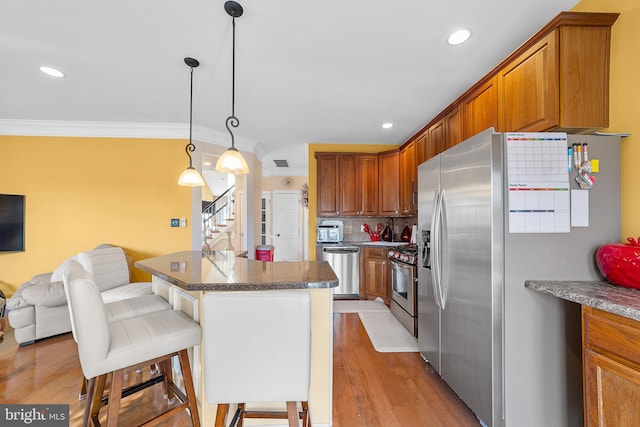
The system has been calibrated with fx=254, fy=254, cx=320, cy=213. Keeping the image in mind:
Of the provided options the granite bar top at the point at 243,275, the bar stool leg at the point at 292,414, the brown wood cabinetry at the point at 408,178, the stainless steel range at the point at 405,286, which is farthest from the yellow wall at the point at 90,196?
the brown wood cabinetry at the point at 408,178

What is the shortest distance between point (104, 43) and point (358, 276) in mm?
3788

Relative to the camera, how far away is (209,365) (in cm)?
109

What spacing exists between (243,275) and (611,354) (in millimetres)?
1653

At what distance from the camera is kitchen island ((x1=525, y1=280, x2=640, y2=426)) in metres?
0.95

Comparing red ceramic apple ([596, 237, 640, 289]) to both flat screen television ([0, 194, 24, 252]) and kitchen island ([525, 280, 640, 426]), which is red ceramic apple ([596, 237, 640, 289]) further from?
flat screen television ([0, 194, 24, 252])

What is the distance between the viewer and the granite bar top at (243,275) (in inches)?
47.7

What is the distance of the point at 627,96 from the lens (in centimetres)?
140

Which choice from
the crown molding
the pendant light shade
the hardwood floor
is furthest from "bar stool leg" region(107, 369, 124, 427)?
the crown molding

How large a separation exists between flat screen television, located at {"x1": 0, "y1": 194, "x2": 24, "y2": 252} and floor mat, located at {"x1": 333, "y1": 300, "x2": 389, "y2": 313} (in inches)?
168

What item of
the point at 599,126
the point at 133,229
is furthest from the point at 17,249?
Result: the point at 599,126

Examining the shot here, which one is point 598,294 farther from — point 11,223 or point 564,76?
point 11,223

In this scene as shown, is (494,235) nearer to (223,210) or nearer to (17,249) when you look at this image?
(17,249)

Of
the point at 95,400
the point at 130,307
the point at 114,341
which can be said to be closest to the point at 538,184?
the point at 114,341

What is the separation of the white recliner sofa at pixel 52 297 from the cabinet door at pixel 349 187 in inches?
112
